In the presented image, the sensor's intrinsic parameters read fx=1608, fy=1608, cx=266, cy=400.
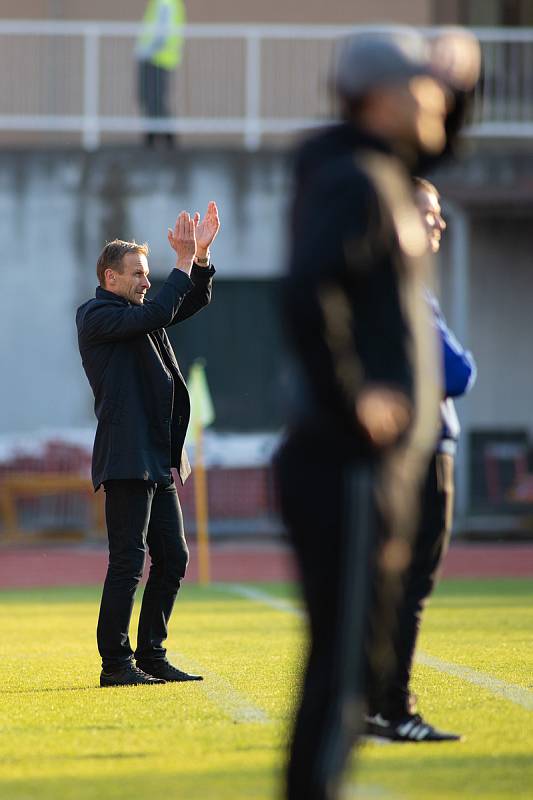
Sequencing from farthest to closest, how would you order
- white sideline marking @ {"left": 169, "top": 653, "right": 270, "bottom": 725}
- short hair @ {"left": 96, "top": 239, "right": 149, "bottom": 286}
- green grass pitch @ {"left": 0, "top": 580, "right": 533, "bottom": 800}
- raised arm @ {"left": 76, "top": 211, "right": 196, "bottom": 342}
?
1. short hair @ {"left": 96, "top": 239, "right": 149, "bottom": 286}
2. raised arm @ {"left": 76, "top": 211, "right": 196, "bottom": 342}
3. white sideline marking @ {"left": 169, "top": 653, "right": 270, "bottom": 725}
4. green grass pitch @ {"left": 0, "top": 580, "right": 533, "bottom": 800}

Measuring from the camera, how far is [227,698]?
22.8 feet

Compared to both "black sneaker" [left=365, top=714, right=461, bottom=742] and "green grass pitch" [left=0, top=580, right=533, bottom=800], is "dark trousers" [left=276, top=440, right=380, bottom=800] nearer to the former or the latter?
"green grass pitch" [left=0, top=580, right=533, bottom=800]

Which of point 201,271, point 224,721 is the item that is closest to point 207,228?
point 201,271

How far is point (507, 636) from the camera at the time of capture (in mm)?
9633

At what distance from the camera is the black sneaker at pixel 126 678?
743 cm

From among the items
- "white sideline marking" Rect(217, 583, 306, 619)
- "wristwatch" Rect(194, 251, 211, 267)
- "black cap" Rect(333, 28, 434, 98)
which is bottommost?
"white sideline marking" Rect(217, 583, 306, 619)

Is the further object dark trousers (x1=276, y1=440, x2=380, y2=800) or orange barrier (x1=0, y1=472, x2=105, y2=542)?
orange barrier (x1=0, y1=472, x2=105, y2=542)

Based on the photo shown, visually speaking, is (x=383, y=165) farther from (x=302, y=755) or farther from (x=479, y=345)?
(x=479, y=345)

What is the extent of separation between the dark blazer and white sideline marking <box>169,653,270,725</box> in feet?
3.23

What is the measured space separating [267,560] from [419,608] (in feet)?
39.2

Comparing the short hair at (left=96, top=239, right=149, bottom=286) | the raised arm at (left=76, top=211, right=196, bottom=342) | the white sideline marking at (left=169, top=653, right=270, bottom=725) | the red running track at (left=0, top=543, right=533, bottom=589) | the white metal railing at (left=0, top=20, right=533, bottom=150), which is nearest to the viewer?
the white sideline marking at (left=169, top=653, right=270, bottom=725)

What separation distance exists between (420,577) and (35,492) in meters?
14.8

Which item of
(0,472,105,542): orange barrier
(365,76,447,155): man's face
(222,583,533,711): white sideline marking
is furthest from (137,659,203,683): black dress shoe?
(0,472,105,542): orange barrier

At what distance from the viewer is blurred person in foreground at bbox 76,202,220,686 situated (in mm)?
7266
